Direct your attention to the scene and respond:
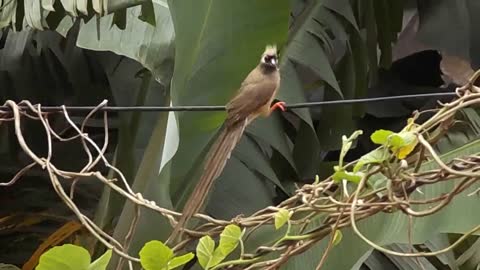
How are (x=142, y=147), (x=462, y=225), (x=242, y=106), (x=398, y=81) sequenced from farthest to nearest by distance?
(x=398, y=81) < (x=142, y=147) < (x=462, y=225) < (x=242, y=106)

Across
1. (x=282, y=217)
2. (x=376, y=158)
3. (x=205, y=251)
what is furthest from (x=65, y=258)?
(x=376, y=158)

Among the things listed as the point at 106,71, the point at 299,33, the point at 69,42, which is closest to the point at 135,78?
the point at 106,71

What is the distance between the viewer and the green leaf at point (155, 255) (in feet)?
3.21

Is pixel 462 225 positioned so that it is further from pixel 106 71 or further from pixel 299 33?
pixel 106 71

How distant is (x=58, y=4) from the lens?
75.0 inches

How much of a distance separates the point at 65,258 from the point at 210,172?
0.36 m

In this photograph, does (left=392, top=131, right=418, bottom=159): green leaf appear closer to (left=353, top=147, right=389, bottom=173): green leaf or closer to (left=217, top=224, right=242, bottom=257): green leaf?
(left=353, top=147, right=389, bottom=173): green leaf

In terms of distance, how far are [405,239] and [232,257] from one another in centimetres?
35

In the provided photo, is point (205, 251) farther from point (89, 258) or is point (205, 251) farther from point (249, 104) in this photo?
point (249, 104)

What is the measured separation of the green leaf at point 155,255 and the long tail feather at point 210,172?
0.24 meters

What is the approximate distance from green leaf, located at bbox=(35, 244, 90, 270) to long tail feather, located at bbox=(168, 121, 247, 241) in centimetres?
26

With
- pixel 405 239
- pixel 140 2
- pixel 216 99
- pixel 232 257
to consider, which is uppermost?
pixel 140 2

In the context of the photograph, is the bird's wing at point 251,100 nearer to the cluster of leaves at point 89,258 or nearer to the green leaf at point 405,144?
the green leaf at point 405,144

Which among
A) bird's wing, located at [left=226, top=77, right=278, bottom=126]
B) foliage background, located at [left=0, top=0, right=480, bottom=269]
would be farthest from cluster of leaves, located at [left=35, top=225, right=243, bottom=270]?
foliage background, located at [left=0, top=0, right=480, bottom=269]
